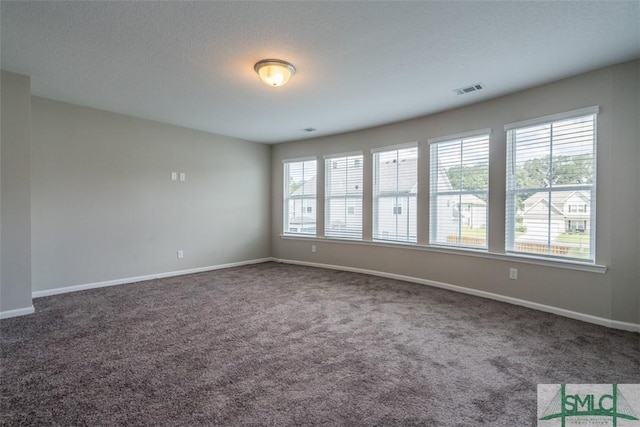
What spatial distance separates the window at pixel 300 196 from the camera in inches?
252

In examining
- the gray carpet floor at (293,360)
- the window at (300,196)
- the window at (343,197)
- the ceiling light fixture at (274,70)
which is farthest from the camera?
the window at (300,196)

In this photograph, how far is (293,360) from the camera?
241 cm

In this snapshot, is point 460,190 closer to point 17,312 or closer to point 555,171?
point 555,171

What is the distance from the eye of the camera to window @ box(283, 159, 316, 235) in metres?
6.39

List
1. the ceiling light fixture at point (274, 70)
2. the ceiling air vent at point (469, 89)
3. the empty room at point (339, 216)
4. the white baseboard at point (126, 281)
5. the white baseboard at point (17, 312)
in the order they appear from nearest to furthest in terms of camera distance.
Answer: the empty room at point (339, 216), the ceiling light fixture at point (274, 70), the white baseboard at point (17, 312), the ceiling air vent at point (469, 89), the white baseboard at point (126, 281)

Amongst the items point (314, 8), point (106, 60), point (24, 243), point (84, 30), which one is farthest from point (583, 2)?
point (24, 243)

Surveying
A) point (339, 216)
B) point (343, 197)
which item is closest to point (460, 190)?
point (343, 197)

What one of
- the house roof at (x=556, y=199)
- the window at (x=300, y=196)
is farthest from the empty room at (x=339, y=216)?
the window at (x=300, y=196)

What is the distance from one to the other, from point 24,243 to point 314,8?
389cm

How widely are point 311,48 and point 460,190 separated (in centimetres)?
288

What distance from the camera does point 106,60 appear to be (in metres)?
3.05

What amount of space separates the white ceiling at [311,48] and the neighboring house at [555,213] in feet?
4.37

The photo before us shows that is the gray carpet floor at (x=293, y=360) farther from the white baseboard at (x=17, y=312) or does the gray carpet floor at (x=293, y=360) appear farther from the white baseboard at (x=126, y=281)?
the white baseboard at (x=126, y=281)

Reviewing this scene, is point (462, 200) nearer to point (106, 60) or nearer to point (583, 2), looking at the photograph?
point (583, 2)
